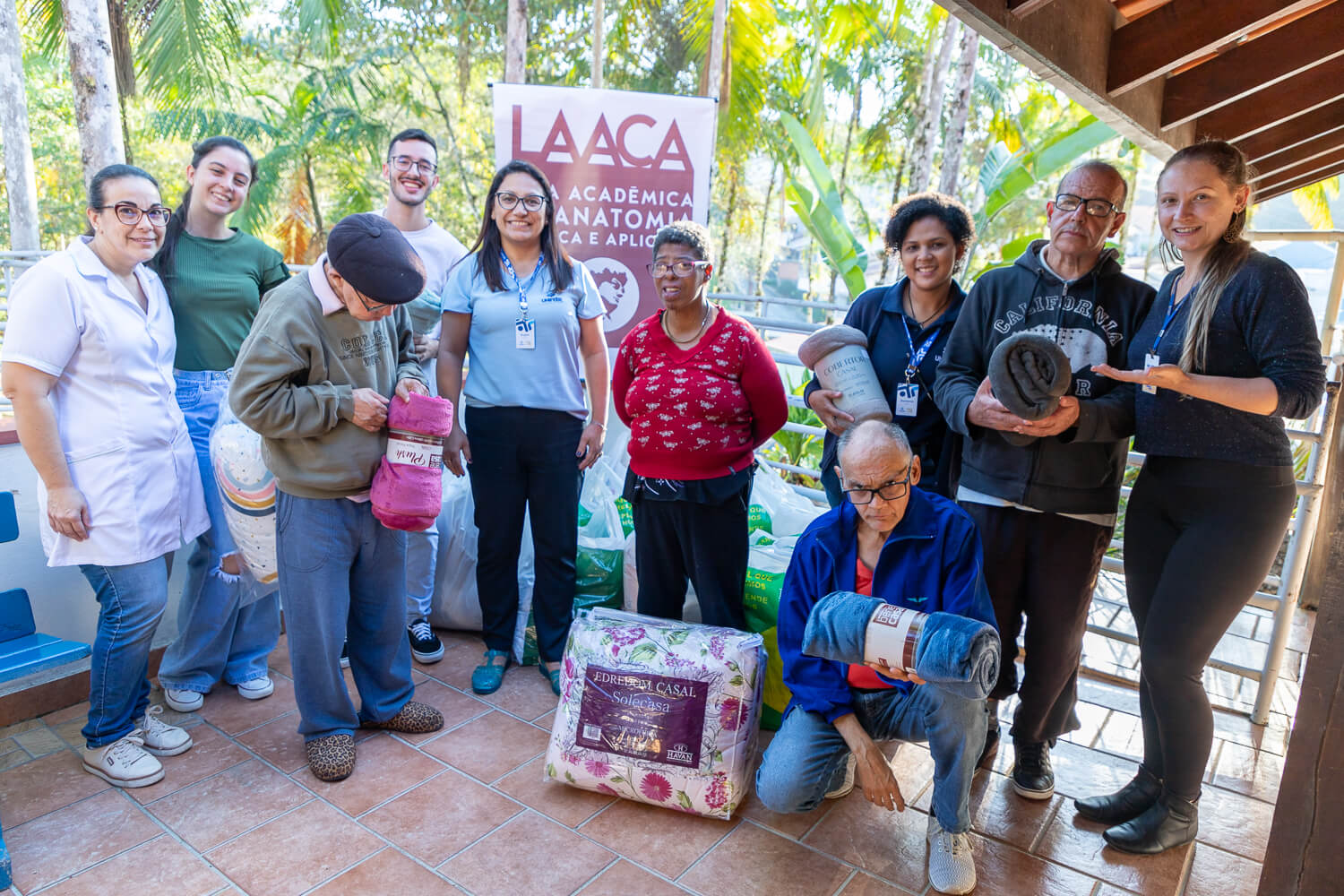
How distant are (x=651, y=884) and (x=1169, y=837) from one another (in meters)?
1.31

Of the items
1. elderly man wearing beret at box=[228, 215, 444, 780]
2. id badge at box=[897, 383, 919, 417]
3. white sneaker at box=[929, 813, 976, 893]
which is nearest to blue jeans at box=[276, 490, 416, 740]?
elderly man wearing beret at box=[228, 215, 444, 780]

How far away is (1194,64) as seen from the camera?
2680 mm

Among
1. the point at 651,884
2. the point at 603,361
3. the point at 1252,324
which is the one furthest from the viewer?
the point at 603,361

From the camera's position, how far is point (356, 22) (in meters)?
15.7

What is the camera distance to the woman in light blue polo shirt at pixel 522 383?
9.23ft

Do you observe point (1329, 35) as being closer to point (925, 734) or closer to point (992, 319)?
point (992, 319)

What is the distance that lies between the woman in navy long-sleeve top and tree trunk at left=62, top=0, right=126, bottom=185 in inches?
231

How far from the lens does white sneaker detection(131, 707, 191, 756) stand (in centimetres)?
252

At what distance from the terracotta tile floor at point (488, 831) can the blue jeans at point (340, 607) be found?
0.14 meters

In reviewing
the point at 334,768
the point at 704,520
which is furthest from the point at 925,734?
the point at 334,768

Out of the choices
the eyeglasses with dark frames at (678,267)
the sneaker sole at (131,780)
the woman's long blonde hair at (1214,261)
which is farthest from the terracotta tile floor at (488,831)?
the eyeglasses with dark frames at (678,267)

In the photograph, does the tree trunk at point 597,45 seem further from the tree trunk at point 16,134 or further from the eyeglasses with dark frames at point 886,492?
the eyeglasses with dark frames at point 886,492

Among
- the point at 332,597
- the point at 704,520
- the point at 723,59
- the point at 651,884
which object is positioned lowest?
the point at 651,884

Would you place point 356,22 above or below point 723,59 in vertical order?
above
